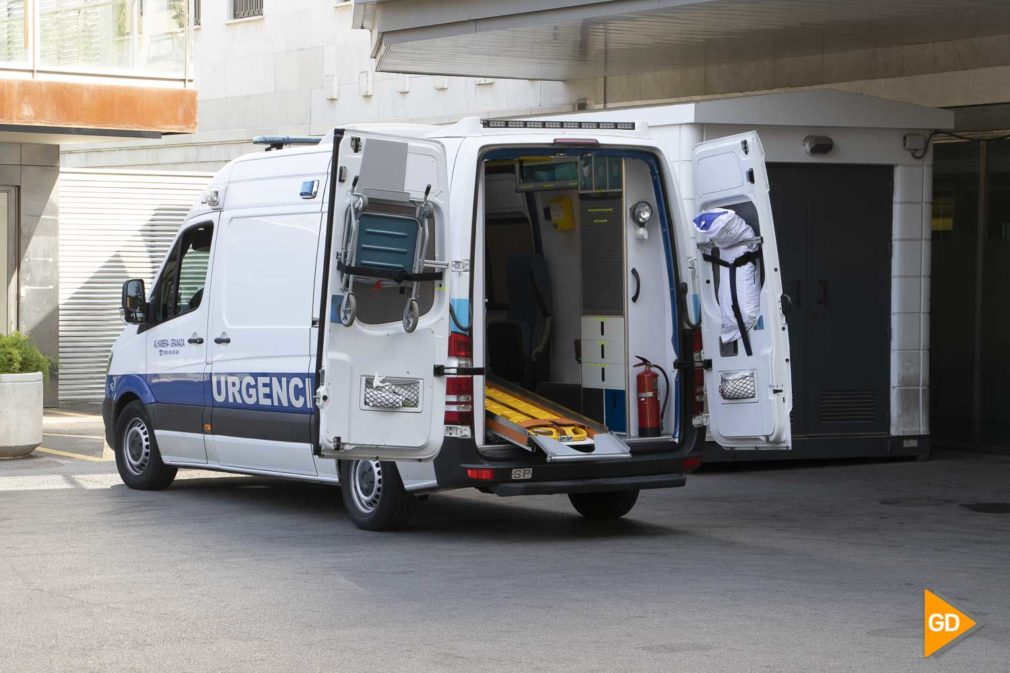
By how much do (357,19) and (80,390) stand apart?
7.02 meters

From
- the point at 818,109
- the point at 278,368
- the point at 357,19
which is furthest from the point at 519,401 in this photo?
the point at 357,19

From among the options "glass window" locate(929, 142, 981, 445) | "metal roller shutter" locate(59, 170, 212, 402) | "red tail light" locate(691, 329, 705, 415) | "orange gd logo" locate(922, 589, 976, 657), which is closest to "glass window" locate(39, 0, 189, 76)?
"metal roller shutter" locate(59, 170, 212, 402)

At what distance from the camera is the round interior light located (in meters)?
10.5

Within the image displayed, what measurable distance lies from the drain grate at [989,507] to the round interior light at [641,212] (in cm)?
347

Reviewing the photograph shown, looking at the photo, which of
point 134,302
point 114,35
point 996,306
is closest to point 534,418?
point 134,302

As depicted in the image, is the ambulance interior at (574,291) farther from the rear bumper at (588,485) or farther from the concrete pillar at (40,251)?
the concrete pillar at (40,251)

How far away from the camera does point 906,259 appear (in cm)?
1491

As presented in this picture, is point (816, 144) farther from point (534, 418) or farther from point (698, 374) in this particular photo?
point (534, 418)

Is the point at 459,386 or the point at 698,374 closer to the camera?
the point at 459,386

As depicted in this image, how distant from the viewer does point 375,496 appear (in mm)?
10281

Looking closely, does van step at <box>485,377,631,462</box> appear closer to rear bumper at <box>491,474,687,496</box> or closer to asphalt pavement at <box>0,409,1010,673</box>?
rear bumper at <box>491,474,687,496</box>

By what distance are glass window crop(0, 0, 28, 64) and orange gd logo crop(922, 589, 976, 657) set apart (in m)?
13.4

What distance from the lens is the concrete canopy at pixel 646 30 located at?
1395cm

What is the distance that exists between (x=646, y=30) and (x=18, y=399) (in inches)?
260
